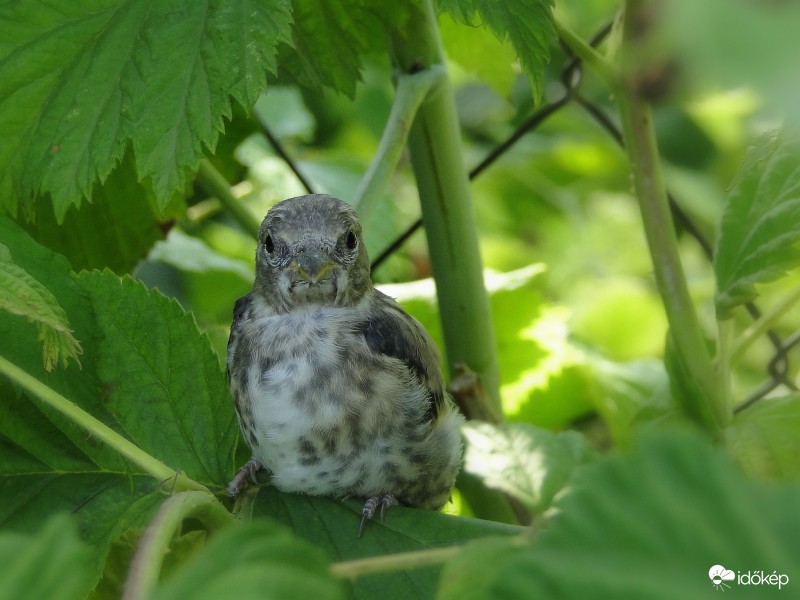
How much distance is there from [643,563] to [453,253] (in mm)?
1257

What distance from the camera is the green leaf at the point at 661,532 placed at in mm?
635

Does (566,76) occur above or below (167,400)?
above

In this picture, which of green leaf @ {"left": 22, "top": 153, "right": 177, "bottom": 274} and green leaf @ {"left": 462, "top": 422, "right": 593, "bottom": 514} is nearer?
green leaf @ {"left": 462, "top": 422, "right": 593, "bottom": 514}

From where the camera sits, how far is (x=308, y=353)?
192cm

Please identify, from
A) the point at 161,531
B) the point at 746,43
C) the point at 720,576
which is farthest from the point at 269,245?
the point at 746,43

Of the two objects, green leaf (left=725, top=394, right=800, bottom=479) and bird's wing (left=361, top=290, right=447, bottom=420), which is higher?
bird's wing (left=361, top=290, right=447, bottom=420)

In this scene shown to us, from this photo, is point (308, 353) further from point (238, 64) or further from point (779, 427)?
point (779, 427)

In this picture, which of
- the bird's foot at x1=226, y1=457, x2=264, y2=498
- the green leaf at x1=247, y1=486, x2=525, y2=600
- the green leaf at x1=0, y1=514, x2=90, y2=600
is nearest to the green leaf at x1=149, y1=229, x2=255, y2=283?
the bird's foot at x1=226, y1=457, x2=264, y2=498

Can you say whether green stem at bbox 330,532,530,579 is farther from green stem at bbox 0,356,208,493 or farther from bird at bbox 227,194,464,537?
bird at bbox 227,194,464,537

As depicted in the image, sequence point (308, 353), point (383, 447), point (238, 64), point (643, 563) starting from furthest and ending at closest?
point (308, 353), point (383, 447), point (238, 64), point (643, 563)

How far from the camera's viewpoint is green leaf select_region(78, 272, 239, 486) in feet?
4.96

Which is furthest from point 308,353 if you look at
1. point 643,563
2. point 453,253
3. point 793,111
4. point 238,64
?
point 793,111

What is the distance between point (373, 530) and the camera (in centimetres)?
148

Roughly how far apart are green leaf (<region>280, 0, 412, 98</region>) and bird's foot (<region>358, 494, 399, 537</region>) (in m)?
0.72
